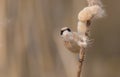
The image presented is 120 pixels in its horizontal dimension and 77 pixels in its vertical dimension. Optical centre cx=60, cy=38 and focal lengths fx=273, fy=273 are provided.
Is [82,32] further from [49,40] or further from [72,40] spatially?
[49,40]

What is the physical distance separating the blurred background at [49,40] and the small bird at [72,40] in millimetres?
242

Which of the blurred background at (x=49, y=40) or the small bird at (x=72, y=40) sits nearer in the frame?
the small bird at (x=72, y=40)

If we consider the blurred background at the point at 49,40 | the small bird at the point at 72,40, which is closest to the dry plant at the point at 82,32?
the small bird at the point at 72,40

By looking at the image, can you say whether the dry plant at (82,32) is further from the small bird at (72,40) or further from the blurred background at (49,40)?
the blurred background at (49,40)

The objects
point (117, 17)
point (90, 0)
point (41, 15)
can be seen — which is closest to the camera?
point (90, 0)

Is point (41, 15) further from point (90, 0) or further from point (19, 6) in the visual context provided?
point (90, 0)

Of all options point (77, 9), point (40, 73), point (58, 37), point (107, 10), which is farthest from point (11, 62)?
point (107, 10)

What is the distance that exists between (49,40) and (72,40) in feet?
1.13

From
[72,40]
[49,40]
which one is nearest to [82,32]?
[72,40]

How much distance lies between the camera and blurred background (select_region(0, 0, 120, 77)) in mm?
1159

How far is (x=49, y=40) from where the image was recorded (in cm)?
124

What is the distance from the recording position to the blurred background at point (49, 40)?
1159mm

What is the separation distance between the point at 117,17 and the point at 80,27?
0.26 m

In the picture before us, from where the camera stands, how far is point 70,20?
1205 mm
